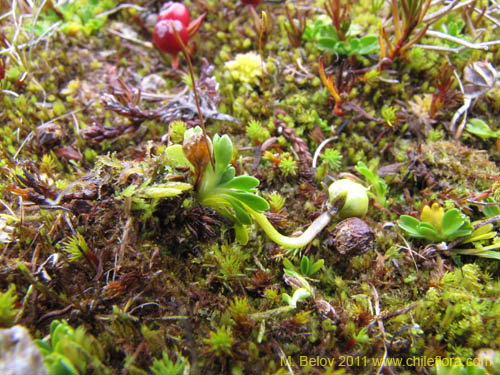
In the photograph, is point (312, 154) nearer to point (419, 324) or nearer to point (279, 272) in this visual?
point (279, 272)

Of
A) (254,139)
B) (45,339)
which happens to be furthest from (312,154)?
(45,339)

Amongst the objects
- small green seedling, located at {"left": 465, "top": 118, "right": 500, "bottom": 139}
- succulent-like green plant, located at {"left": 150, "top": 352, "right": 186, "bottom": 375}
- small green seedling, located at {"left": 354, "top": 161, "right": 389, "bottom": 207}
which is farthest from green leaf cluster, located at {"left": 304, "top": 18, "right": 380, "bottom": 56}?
succulent-like green plant, located at {"left": 150, "top": 352, "right": 186, "bottom": 375}

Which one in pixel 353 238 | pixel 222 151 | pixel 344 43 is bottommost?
pixel 353 238

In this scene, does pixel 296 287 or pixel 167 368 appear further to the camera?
pixel 296 287

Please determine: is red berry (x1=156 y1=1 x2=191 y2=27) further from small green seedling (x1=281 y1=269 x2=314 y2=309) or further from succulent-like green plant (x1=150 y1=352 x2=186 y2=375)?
succulent-like green plant (x1=150 y1=352 x2=186 y2=375)

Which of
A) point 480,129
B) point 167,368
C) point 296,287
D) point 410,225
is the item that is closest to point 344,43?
point 480,129

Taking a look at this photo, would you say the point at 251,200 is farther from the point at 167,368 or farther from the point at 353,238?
the point at 167,368

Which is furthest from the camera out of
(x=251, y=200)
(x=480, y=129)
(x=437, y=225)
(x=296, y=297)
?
(x=480, y=129)
